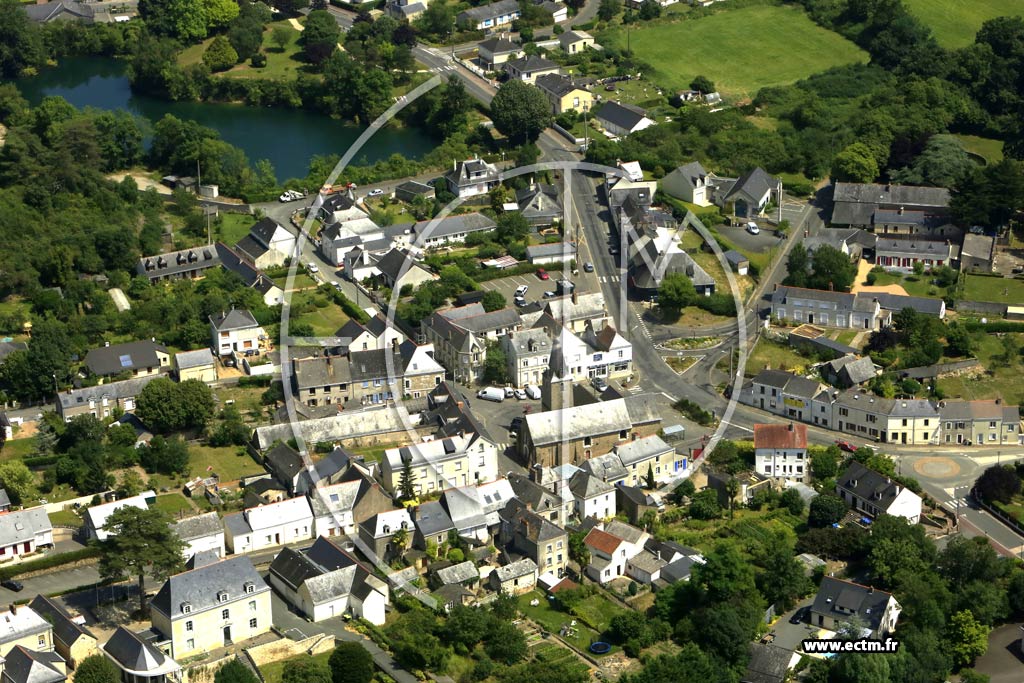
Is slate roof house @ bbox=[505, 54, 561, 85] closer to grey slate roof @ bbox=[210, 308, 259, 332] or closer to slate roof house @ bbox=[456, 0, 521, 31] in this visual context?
slate roof house @ bbox=[456, 0, 521, 31]

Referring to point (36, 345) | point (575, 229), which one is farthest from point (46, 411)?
point (575, 229)

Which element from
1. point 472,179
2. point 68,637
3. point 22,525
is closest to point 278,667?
point 68,637

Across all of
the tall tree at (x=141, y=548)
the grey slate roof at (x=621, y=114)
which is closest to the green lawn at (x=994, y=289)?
the grey slate roof at (x=621, y=114)

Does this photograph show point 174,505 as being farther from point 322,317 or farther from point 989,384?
point 989,384

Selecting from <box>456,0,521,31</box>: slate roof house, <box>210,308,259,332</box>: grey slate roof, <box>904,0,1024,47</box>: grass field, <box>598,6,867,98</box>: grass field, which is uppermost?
<box>904,0,1024,47</box>: grass field

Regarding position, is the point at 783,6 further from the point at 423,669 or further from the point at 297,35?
the point at 423,669

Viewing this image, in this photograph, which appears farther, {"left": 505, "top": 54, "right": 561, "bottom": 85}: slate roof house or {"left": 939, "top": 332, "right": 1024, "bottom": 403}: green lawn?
{"left": 505, "top": 54, "right": 561, "bottom": 85}: slate roof house

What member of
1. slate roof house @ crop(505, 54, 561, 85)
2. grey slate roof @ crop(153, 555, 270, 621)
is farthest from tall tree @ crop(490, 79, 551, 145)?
grey slate roof @ crop(153, 555, 270, 621)
